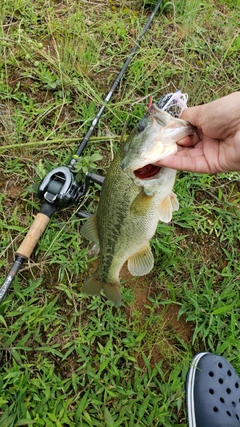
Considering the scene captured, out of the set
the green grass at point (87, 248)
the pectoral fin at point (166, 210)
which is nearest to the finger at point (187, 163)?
the pectoral fin at point (166, 210)

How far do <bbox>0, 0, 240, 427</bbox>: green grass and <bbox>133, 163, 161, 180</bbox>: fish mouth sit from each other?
3.31 ft

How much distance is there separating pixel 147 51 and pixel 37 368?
3273 millimetres

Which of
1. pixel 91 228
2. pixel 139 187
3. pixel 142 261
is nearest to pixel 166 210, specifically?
pixel 139 187

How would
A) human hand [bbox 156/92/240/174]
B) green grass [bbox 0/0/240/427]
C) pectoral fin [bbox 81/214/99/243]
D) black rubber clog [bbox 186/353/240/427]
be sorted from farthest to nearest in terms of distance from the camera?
black rubber clog [bbox 186/353/240/427], green grass [bbox 0/0/240/427], pectoral fin [bbox 81/214/99/243], human hand [bbox 156/92/240/174]

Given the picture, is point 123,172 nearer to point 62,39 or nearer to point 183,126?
point 183,126

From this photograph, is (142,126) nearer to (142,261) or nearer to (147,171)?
(147,171)

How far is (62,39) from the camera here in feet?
12.6

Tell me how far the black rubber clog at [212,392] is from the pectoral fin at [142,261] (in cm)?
101

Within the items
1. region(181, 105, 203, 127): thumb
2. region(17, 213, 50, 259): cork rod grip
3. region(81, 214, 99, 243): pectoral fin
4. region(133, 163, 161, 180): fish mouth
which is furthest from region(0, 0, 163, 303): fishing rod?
region(181, 105, 203, 127): thumb

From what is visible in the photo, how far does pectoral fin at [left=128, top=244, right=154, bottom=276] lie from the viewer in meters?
2.49

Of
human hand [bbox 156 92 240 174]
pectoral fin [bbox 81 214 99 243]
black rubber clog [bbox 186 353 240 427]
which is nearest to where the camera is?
human hand [bbox 156 92 240 174]

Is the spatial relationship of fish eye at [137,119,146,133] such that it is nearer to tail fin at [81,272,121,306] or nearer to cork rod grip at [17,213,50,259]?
tail fin at [81,272,121,306]

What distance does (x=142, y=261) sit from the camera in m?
2.52

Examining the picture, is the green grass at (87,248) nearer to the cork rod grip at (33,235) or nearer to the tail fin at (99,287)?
the cork rod grip at (33,235)
